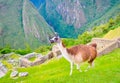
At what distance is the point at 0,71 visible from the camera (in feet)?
129

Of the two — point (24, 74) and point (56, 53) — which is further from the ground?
point (24, 74)

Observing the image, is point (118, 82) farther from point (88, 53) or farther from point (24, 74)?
point (24, 74)

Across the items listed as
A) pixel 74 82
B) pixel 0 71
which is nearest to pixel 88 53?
pixel 74 82

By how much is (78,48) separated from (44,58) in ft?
104

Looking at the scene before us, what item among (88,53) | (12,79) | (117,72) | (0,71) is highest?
(88,53)

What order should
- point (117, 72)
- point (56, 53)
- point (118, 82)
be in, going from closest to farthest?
point (118, 82) < point (117, 72) < point (56, 53)

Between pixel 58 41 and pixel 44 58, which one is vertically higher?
pixel 58 41

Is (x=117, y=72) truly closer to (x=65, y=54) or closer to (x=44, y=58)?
(x=65, y=54)

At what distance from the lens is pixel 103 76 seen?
56.7 feet

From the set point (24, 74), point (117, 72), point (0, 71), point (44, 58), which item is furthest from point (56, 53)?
point (117, 72)

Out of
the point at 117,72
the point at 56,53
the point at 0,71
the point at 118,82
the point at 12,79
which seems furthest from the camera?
the point at 56,53

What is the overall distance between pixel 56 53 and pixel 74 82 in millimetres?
31156

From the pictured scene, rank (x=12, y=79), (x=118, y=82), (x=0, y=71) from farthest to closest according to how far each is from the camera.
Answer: (x=0, y=71)
(x=12, y=79)
(x=118, y=82)

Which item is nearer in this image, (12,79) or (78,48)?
(78,48)
